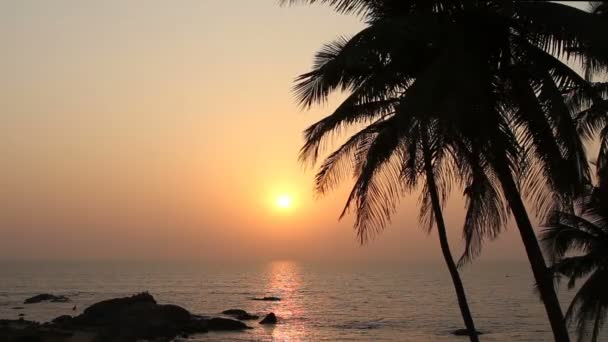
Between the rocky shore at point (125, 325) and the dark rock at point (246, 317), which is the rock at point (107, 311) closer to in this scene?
the rocky shore at point (125, 325)

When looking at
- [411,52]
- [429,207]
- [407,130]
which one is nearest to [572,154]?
[407,130]

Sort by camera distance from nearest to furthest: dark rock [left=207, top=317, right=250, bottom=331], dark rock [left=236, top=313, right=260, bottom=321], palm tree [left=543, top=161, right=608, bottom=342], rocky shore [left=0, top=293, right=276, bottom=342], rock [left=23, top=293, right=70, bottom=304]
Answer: palm tree [left=543, top=161, right=608, bottom=342], rocky shore [left=0, top=293, right=276, bottom=342], dark rock [left=207, top=317, right=250, bottom=331], dark rock [left=236, top=313, right=260, bottom=321], rock [left=23, top=293, right=70, bottom=304]

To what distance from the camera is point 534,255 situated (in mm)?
11398

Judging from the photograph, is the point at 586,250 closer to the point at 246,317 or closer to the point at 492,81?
the point at 492,81

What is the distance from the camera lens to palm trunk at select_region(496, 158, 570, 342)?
36.6ft

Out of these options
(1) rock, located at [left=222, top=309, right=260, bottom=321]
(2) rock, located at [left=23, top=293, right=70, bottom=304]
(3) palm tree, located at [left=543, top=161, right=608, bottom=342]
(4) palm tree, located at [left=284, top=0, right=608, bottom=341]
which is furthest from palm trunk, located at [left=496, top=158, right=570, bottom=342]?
(2) rock, located at [left=23, top=293, right=70, bottom=304]

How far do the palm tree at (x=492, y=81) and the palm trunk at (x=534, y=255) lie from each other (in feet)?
0.06

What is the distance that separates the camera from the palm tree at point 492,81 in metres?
9.81

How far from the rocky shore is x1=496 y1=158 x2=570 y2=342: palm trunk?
111 ft

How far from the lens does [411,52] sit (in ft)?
38.6

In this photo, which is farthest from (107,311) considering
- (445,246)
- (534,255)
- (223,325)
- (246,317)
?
(534,255)

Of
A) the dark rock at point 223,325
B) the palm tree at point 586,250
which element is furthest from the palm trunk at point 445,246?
the dark rock at point 223,325

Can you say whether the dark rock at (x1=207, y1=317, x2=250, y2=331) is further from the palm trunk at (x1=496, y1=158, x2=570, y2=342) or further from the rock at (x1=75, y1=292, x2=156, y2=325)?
the palm trunk at (x1=496, y1=158, x2=570, y2=342)

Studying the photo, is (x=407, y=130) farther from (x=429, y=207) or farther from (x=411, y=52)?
(x=429, y=207)
